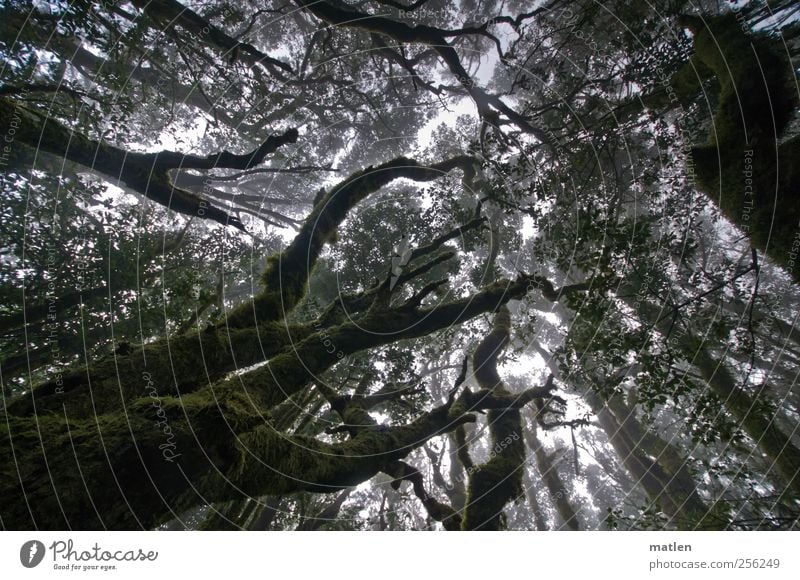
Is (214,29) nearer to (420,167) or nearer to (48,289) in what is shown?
(420,167)

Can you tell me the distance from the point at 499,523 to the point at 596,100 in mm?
9406

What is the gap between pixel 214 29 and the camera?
641 centimetres

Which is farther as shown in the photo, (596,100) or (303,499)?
(303,499)

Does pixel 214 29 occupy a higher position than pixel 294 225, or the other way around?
pixel 294 225

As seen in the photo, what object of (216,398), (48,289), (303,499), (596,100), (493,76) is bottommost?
(303,499)

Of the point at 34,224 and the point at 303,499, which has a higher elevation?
the point at 34,224

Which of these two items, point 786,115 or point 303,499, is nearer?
point 786,115

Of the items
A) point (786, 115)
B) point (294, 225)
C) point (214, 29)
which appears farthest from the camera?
point (294, 225)

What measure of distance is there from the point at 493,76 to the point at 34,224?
2484cm

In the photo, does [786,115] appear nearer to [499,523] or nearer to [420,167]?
[420,167]

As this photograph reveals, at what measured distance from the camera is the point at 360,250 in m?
11.5
